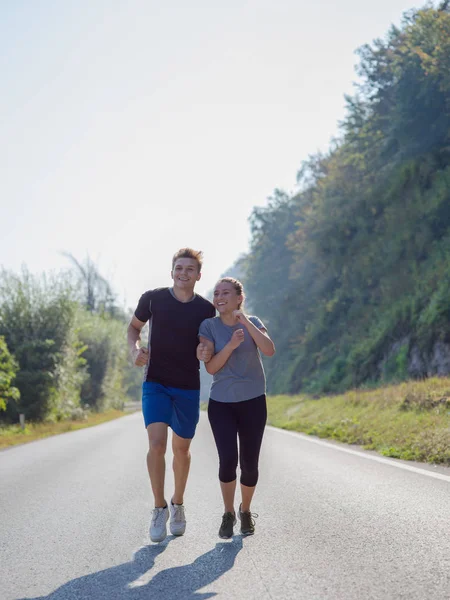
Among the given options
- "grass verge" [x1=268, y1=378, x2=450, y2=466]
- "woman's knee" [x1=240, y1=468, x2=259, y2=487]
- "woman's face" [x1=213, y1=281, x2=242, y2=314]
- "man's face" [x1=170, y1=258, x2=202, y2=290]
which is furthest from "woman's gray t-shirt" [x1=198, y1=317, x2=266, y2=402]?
"grass verge" [x1=268, y1=378, x2=450, y2=466]

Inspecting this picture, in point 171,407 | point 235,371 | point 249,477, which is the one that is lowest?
point 249,477

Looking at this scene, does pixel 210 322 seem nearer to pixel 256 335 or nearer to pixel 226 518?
pixel 256 335

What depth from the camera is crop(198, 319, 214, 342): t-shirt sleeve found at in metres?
5.54

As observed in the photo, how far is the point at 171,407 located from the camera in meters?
5.69

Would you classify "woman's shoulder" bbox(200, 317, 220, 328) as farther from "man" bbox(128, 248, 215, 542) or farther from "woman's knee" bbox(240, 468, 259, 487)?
"woman's knee" bbox(240, 468, 259, 487)

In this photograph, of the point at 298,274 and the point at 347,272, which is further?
the point at 298,274

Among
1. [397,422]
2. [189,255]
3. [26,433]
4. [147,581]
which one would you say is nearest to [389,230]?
[26,433]

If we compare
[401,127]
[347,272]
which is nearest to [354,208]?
[347,272]

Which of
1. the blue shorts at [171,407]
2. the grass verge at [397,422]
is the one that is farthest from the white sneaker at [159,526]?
the grass verge at [397,422]

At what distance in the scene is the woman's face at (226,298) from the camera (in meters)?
5.54

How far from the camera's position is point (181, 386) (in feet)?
18.6

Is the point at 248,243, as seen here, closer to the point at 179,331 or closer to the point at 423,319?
the point at 423,319

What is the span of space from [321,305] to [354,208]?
30.5 ft

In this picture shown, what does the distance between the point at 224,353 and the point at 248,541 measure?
139 cm
